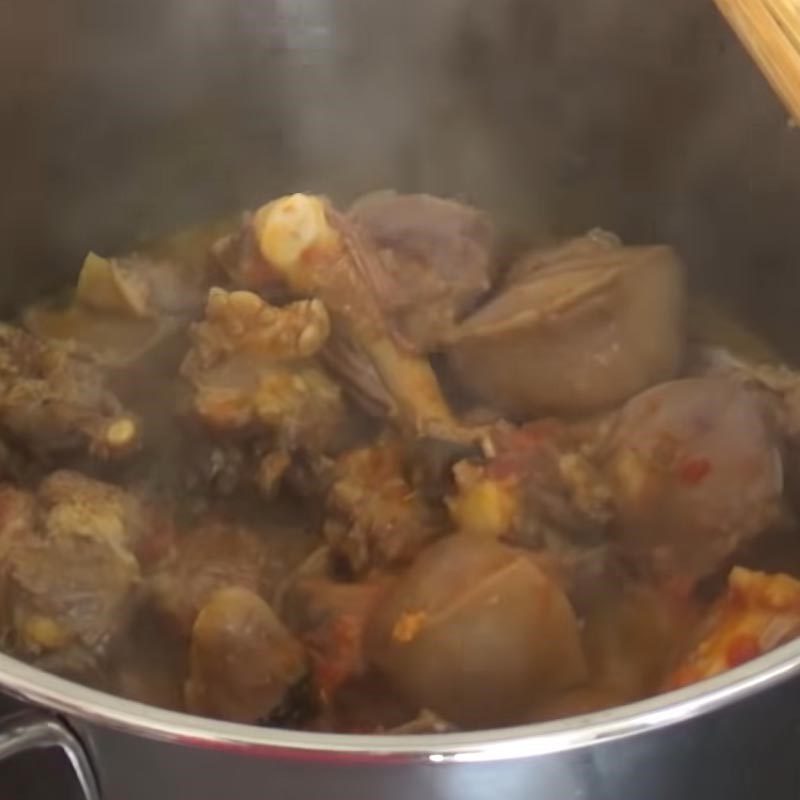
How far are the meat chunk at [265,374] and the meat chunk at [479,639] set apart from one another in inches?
8.9

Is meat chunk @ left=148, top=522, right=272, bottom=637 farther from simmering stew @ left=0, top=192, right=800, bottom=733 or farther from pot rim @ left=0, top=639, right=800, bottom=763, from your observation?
pot rim @ left=0, top=639, right=800, bottom=763

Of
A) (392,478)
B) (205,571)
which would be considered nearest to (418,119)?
(392,478)

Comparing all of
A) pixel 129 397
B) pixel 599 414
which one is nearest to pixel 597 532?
pixel 599 414

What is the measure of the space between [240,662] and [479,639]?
0.51 ft

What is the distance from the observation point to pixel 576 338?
1199mm

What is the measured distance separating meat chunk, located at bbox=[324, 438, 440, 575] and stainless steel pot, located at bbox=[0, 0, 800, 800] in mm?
385

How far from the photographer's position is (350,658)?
3.26 feet

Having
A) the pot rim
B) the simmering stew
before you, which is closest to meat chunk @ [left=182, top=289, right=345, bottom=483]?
the simmering stew

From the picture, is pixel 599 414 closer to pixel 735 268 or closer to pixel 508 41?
pixel 735 268

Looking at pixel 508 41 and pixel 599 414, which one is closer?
pixel 599 414

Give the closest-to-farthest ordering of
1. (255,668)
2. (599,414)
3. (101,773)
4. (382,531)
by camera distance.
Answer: (101,773), (255,668), (382,531), (599,414)

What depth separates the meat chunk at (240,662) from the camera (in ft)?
3.10

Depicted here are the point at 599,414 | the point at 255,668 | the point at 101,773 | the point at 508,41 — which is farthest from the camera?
the point at 508,41

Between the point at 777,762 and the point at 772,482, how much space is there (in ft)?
0.98
